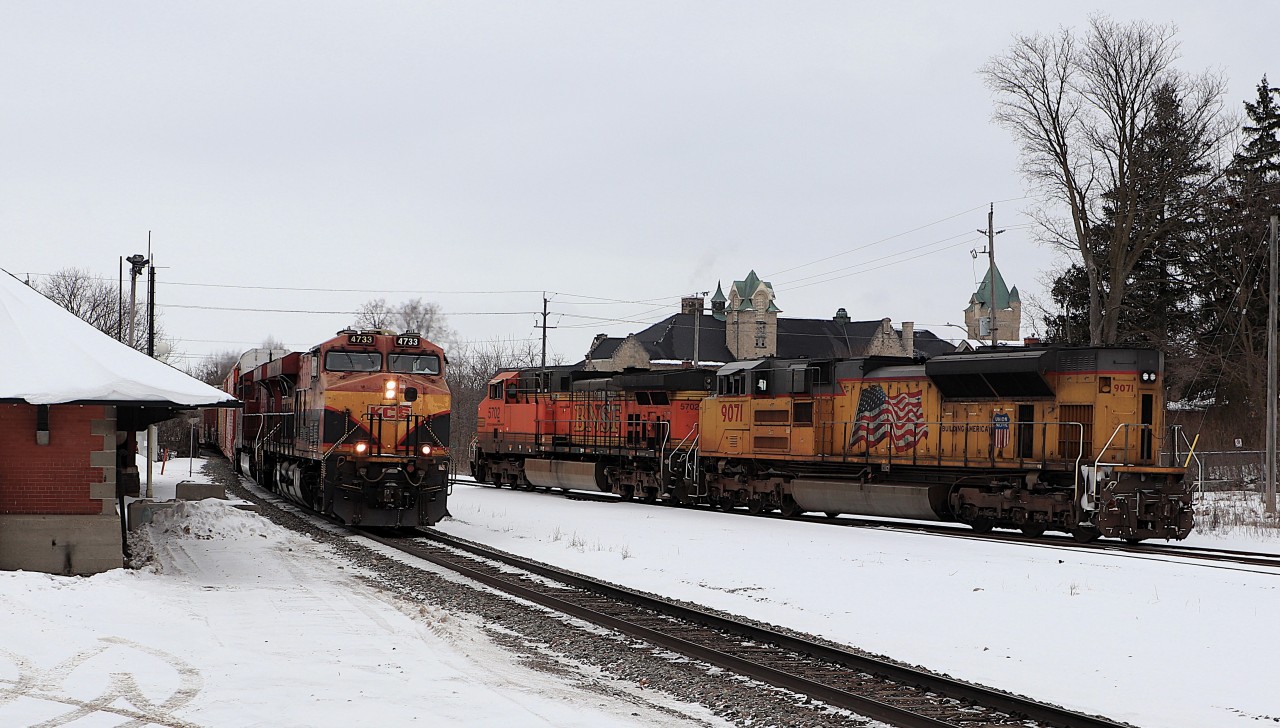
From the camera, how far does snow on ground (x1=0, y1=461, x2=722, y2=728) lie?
680 cm

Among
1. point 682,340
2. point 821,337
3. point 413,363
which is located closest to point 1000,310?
point 821,337

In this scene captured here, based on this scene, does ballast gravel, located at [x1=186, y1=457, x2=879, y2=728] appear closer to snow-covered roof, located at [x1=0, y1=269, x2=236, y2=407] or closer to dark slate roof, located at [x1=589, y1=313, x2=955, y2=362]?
snow-covered roof, located at [x1=0, y1=269, x2=236, y2=407]

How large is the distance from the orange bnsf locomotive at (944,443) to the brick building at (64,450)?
13.3 metres

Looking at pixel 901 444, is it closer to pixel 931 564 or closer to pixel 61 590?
pixel 931 564

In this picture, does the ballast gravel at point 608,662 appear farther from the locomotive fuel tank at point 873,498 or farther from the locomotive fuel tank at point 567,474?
the locomotive fuel tank at point 567,474

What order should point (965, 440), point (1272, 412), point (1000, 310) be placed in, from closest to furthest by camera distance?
point (965, 440) → point (1272, 412) → point (1000, 310)

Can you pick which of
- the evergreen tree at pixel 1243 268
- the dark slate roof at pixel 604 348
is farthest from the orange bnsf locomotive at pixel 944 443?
the dark slate roof at pixel 604 348

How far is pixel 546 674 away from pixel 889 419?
14531 millimetres

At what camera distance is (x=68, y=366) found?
11.9 m

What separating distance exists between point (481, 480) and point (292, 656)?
2944 cm

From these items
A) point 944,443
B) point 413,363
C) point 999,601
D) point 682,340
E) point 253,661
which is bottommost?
point 999,601

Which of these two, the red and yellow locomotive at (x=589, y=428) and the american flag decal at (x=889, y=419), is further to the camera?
the red and yellow locomotive at (x=589, y=428)

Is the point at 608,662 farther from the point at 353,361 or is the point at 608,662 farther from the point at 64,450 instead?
the point at 353,361

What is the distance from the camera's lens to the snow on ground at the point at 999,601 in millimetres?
8391
